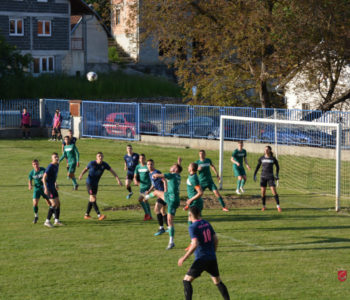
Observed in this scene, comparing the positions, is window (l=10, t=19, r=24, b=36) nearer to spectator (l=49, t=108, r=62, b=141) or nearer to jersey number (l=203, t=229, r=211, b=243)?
spectator (l=49, t=108, r=62, b=141)

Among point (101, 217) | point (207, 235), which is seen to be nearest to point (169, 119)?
Result: point (101, 217)

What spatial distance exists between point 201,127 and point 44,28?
1131 inches

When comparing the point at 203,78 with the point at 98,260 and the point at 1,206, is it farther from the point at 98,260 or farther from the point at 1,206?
the point at 98,260

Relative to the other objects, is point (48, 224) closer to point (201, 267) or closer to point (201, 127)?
point (201, 267)

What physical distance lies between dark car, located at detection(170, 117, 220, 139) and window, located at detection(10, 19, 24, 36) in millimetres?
26855

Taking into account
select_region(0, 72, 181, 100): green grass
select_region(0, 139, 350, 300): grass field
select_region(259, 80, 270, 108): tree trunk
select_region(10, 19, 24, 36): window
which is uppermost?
select_region(10, 19, 24, 36): window

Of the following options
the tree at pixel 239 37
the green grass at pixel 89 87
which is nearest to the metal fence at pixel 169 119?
the tree at pixel 239 37

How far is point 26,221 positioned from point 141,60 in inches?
2052

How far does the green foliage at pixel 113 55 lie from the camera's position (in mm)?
68688

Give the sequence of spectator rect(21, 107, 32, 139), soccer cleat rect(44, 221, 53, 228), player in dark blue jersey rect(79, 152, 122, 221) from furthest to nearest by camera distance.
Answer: spectator rect(21, 107, 32, 139) < player in dark blue jersey rect(79, 152, 122, 221) < soccer cleat rect(44, 221, 53, 228)

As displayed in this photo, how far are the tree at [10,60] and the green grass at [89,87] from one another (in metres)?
0.65

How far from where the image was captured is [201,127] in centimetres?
3559

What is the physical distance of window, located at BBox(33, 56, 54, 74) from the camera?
59062 millimetres

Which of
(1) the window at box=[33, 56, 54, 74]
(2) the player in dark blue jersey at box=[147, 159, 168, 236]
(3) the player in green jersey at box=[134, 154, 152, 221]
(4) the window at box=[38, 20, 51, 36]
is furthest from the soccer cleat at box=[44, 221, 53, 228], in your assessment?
(4) the window at box=[38, 20, 51, 36]
